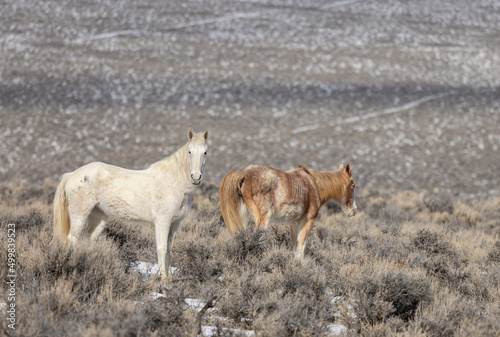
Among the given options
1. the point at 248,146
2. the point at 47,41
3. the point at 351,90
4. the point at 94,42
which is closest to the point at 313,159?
the point at 248,146

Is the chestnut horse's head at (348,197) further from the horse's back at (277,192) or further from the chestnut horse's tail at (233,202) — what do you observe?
the chestnut horse's tail at (233,202)

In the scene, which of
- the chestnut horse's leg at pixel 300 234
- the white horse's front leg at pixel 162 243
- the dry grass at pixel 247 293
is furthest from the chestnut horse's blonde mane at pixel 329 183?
the white horse's front leg at pixel 162 243

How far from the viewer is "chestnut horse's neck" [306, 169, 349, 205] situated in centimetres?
654

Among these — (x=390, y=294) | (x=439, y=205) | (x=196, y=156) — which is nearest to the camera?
(x=390, y=294)

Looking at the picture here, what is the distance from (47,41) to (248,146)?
16.8 meters

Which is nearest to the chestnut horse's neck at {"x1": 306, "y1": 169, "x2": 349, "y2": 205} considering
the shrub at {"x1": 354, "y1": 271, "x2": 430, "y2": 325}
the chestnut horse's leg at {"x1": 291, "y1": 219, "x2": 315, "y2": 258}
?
the chestnut horse's leg at {"x1": 291, "y1": 219, "x2": 315, "y2": 258}

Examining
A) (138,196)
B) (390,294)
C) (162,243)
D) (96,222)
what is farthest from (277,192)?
(96,222)

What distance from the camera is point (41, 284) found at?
3.83 m

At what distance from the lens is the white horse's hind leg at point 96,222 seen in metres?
5.38

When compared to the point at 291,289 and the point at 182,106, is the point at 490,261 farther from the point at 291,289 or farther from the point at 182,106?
the point at 182,106

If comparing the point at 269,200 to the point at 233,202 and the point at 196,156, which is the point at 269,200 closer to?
the point at 233,202

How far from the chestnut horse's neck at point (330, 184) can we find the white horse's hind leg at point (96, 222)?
2.88 m

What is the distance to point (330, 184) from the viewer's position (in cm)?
667

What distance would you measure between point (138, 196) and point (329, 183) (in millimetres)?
2906
